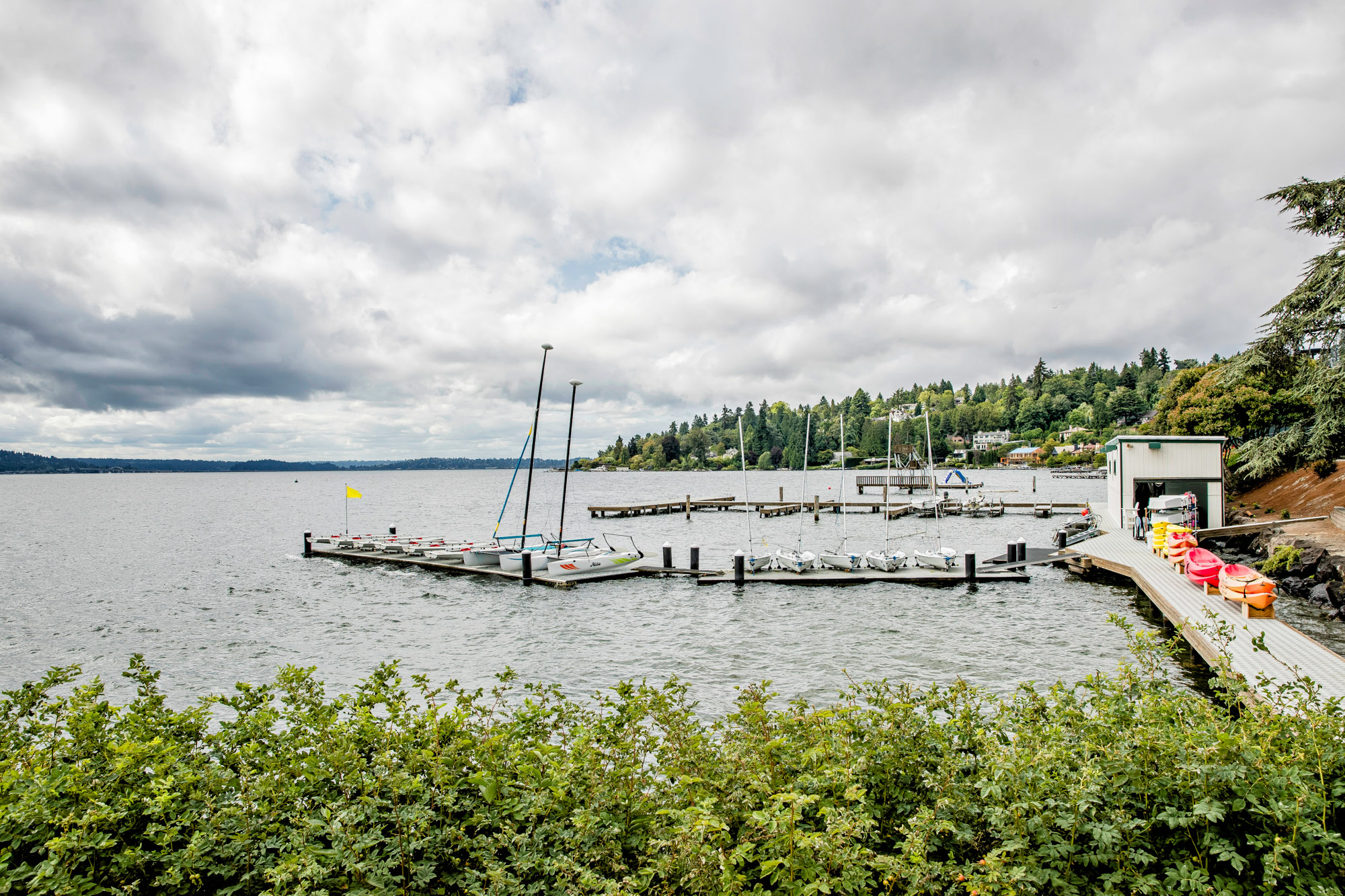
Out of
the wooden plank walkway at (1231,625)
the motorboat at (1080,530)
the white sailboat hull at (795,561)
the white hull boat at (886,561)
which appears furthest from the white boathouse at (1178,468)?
the white sailboat hull at (795,561)

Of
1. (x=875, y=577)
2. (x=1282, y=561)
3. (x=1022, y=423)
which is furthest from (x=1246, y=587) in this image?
(x=1022, y=423)

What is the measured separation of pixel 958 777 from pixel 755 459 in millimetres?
184276

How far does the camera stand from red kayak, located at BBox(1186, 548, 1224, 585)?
16.1 m

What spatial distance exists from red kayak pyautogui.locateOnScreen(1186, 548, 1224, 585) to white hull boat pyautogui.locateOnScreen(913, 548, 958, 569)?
7.49 metres

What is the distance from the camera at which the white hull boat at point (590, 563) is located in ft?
82.9

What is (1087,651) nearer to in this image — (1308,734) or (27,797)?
(1308,734)

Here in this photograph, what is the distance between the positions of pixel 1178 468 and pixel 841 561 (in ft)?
49.1

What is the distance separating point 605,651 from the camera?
1619 cm

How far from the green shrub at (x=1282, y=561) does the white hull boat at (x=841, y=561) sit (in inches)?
493

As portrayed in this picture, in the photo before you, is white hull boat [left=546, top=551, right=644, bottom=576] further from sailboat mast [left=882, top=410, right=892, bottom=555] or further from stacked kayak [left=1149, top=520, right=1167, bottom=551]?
stacked kayak [left=1149, top=520, right=1167, bottom=551]

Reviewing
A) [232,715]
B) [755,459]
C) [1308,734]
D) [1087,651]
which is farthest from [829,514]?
[755,459]

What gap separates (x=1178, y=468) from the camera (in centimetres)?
2658

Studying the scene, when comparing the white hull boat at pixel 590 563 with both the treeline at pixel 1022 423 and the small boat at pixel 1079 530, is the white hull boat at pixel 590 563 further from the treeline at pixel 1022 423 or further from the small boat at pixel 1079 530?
the treeline at pixel 1022 423

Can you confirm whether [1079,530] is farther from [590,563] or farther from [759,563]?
[590,563]
